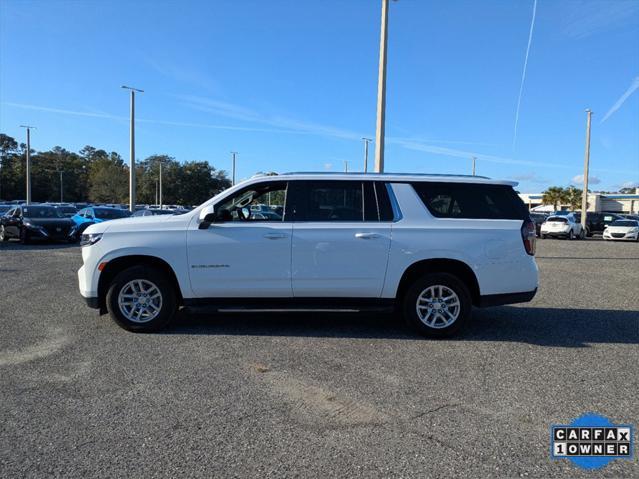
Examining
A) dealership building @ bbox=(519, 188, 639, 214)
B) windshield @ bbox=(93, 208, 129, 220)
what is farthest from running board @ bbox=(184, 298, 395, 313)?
dealership building @ bbox=(519, 188, 639, 214)

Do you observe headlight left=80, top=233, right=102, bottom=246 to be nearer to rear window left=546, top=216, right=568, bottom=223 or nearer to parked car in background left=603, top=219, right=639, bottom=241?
rear window left=546, top=216, right=568, bottom=223

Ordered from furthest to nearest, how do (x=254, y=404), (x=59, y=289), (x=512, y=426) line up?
(x=59, y=289)
(x=254, y=404)
(x=512, y=426)

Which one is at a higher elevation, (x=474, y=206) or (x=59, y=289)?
(x=474, y=206)

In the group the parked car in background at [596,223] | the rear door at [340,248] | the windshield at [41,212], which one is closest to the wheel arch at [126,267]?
the rear door at [340,248]

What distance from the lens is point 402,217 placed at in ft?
19.5

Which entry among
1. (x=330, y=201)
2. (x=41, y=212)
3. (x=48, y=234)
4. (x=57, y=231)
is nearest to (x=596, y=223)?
(x=57, y=231)

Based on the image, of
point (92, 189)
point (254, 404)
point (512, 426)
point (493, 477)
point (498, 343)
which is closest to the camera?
point (493, 477)

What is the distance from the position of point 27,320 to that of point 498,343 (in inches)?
247

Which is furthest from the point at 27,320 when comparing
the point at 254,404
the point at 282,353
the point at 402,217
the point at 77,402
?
the point at 402,217

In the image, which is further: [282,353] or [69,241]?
[69,241]

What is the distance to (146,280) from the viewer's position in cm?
600

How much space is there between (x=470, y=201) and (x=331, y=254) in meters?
1.89

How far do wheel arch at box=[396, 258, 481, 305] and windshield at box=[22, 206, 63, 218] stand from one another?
62.3 ft

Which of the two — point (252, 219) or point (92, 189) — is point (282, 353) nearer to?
point (252, 219)
